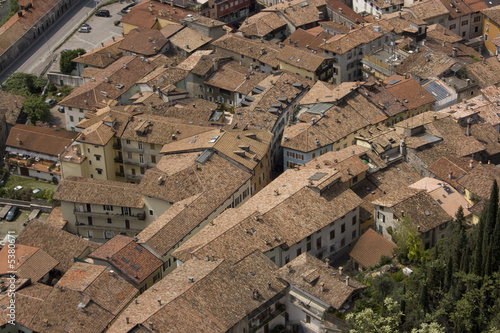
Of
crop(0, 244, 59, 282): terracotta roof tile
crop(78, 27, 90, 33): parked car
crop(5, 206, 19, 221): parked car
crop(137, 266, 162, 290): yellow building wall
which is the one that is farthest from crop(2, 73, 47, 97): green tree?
crop(137, 266, 162, 290): yellow building wall

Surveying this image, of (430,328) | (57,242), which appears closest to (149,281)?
(57,242)

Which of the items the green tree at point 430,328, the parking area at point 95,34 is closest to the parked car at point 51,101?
the parking area at point 95,34

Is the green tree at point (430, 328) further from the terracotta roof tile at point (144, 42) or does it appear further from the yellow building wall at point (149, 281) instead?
the terracotta roof tile at point (144, 42)

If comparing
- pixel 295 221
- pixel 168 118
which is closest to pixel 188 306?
pixel 295 221

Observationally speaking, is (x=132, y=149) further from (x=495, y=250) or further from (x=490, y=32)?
(x=490, y=32)

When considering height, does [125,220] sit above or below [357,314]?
below

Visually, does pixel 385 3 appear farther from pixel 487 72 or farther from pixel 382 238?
pixel 382 238
